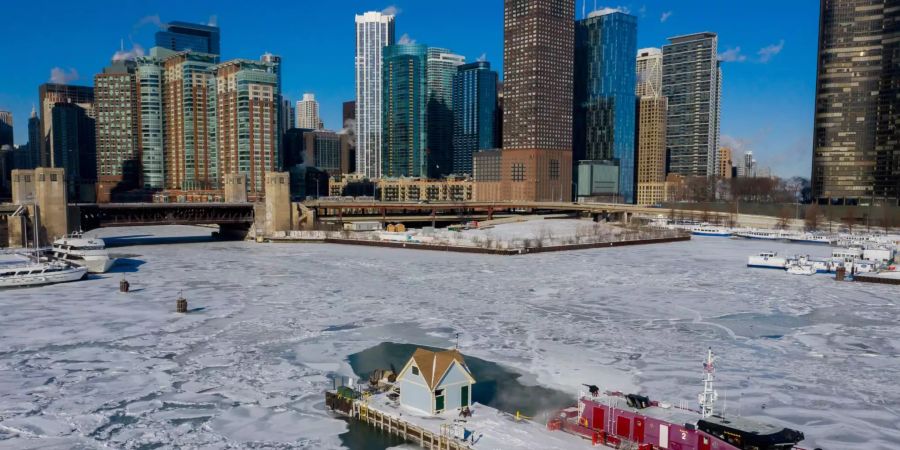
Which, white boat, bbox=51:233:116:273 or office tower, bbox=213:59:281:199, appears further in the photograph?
office tower, bbox=213:59:281:199

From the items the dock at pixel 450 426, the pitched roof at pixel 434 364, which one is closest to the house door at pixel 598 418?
the dock at pixel 450 426

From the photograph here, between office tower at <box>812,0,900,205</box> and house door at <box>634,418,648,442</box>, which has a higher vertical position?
office tower at <box>812,0,900,205</box>

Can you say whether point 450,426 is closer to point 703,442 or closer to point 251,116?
point 703,442

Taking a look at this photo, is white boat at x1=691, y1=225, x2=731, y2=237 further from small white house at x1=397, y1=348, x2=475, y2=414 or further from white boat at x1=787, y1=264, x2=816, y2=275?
small white house at x1=397, y1=348, x2=475, y2=414

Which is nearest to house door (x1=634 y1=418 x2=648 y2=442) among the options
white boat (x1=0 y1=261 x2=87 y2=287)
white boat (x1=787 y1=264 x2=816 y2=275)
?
white boat (x1=0 y1=261 x2=87 y2=287)

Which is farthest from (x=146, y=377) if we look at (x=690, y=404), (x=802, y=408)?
(x=802, y=408)

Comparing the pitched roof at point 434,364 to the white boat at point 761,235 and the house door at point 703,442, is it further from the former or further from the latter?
the white boat at point 761,235

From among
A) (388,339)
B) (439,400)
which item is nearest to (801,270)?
(388,339)
